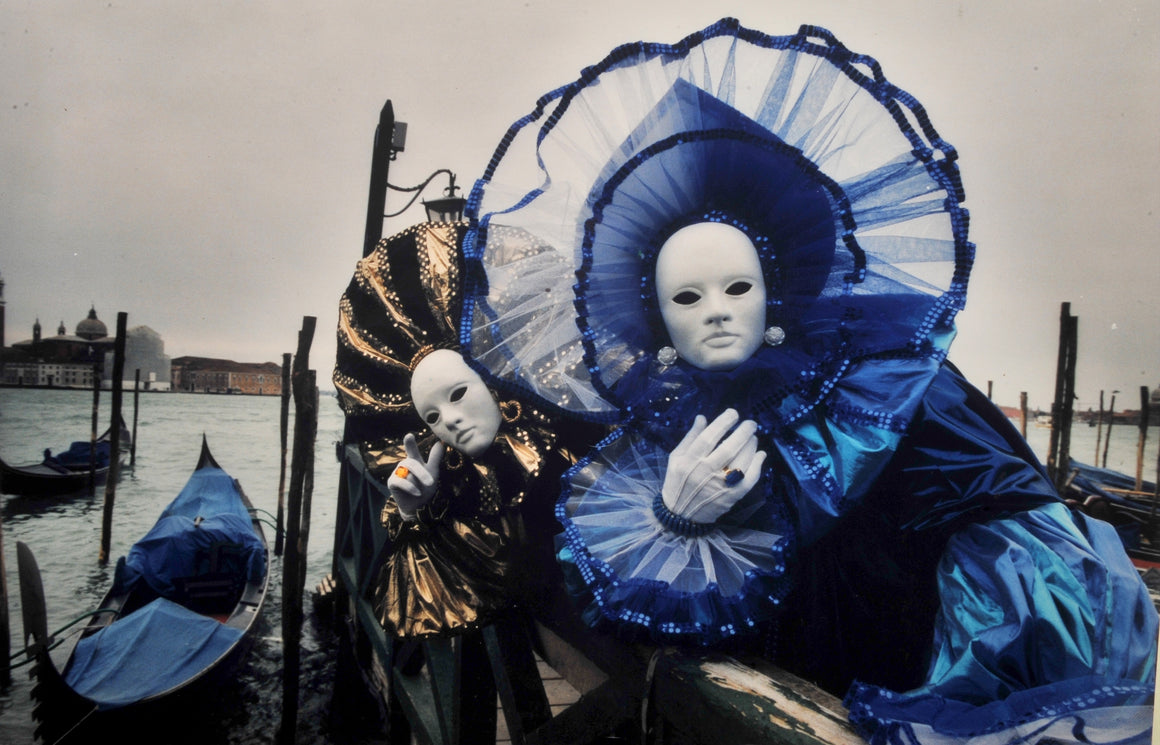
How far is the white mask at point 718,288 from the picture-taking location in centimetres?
89

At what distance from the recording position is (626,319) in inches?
38.1

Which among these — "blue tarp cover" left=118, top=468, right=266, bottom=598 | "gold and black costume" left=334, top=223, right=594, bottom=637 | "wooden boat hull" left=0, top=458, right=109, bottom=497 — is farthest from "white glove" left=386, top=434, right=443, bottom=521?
"blue tarp cover" left=118, top=468, right=266, bottom=598

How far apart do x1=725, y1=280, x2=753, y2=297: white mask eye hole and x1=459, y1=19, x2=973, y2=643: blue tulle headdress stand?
4 centimetres

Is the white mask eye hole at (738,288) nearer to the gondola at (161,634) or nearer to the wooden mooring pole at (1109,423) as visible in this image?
the wooden mooring pole at (1109,423)

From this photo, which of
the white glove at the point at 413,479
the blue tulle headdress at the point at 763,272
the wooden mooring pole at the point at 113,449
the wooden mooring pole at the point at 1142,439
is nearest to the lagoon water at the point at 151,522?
the wooden mooring pole at the point at 1142,439

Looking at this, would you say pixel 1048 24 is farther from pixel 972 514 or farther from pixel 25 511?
pixel 25 511

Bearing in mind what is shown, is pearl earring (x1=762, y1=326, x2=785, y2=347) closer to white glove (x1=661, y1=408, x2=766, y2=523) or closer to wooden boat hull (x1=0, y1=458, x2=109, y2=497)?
white glove (x1=661, y1=408, x2=766, y2=523)

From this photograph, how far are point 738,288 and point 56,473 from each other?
176 inches

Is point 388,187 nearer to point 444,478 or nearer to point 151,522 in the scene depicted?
point 444,478

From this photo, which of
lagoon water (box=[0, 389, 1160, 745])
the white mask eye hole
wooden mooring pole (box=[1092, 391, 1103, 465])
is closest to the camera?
wooden mooring pole (box=[1092, 391, 1103, 465])

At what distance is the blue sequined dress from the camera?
0.69 m

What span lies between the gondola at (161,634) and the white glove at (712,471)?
266 cm

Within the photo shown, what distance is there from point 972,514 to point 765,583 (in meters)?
0.26

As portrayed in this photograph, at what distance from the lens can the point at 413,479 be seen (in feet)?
4.25
